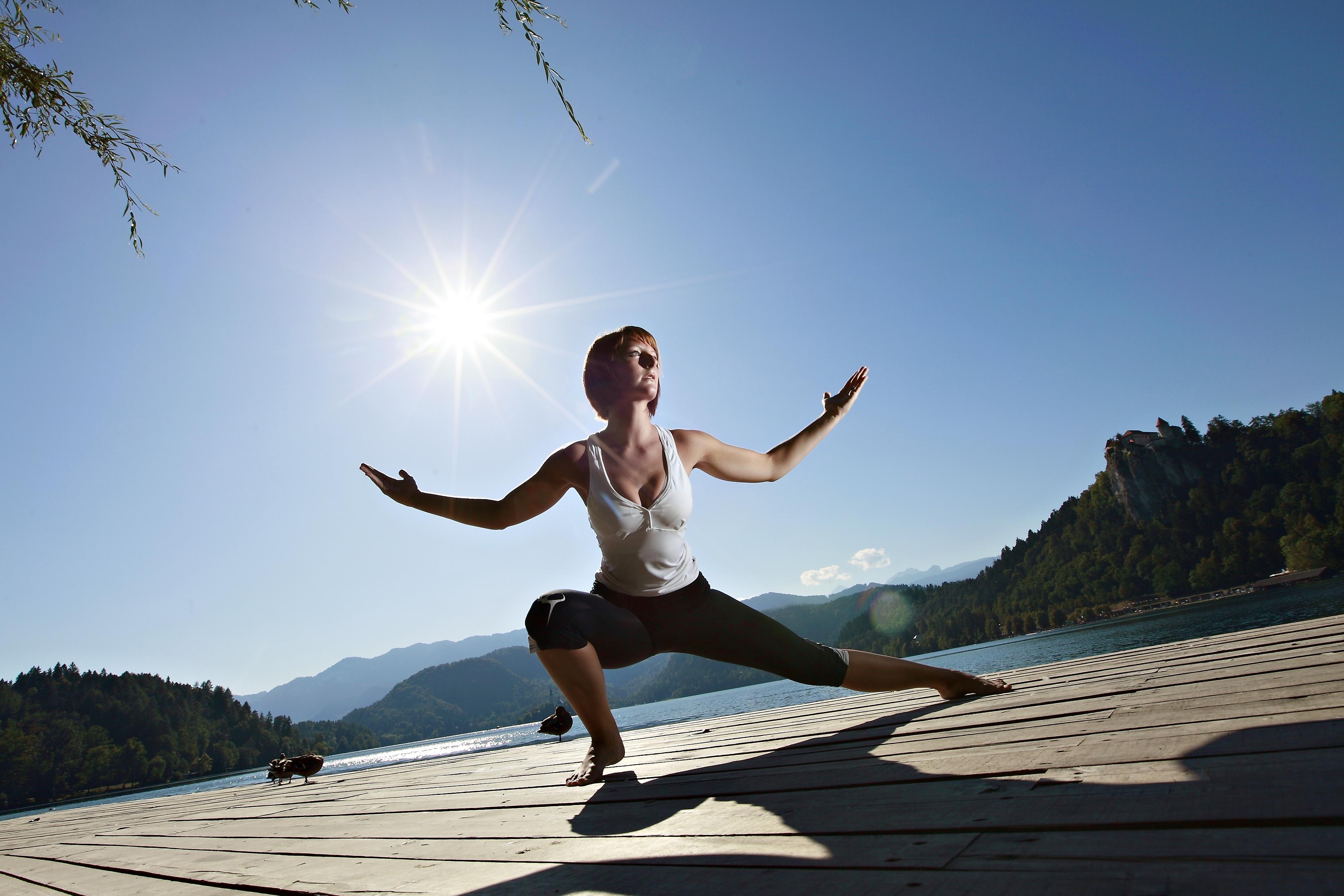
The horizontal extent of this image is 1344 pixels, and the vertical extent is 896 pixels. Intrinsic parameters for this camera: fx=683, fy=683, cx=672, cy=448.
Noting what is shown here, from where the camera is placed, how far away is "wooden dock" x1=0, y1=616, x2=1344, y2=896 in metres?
0.88

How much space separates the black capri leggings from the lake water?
2134 centimetres

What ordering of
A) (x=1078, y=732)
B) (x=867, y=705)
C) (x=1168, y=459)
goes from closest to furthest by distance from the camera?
(x=1078, y=732) < (x=867, y=705) < (x=1168, y=459)

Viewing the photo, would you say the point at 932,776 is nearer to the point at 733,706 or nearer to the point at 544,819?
the point at 544,819

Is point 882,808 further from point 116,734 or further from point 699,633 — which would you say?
point 116,734

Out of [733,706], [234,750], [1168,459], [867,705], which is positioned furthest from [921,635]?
[867,705]

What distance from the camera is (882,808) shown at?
4.62 ft

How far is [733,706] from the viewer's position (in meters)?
56.9

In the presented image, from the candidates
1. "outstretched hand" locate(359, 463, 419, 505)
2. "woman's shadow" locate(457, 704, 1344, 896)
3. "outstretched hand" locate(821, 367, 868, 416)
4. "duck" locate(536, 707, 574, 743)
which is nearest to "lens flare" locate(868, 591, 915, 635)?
"duck" locate(536, 707, 574, 743)

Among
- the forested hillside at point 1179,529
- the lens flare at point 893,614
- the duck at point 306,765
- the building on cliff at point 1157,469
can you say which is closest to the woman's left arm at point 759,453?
the duck at point 306,765

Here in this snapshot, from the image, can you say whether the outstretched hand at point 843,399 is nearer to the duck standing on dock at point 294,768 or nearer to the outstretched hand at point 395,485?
the outstretched hand at point 395,485

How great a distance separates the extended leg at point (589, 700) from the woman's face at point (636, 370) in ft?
3.66

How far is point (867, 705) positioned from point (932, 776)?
2314 millimetres

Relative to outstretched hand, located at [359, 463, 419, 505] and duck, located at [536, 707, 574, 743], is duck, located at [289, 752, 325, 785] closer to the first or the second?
duck, located at [536, 707, 574, 743]

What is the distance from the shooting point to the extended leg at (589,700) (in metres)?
2.63
